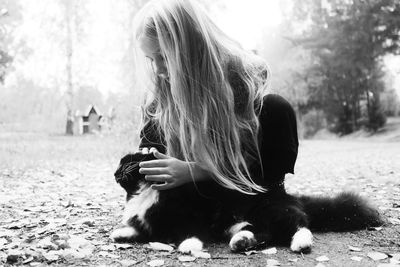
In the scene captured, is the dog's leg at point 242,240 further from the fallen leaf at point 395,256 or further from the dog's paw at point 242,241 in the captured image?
the fallen leaf at point 395,256

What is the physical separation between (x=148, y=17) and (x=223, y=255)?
1.24 metres

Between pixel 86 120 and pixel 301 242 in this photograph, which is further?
pixel 86 120

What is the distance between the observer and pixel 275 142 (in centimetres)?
223

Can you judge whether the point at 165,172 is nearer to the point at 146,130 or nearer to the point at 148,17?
the point at 146,130

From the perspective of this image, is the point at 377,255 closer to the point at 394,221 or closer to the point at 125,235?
the point at 394,221

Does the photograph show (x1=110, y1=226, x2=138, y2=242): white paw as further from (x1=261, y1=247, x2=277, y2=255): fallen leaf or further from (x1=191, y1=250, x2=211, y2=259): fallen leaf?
(x1=261, y1=247, x2=277, y2=255): fallen leaf

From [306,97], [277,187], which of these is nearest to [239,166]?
[277,187]

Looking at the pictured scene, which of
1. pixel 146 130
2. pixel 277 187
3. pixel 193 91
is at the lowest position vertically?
pixel 277 187

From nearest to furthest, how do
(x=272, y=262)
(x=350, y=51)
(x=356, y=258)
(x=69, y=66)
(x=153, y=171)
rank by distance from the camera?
(x=272, y=262) → (x=356, y=258) → (x=153, y=171) → (x=69, y=66) → (x=350, y=51)

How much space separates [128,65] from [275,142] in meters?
8.74

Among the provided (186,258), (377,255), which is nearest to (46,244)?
(186,258)

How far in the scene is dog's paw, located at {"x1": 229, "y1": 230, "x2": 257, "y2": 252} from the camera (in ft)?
6.48

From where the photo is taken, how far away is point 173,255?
1992mm

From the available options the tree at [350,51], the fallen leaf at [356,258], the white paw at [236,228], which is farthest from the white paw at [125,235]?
the tree at [350,51]
